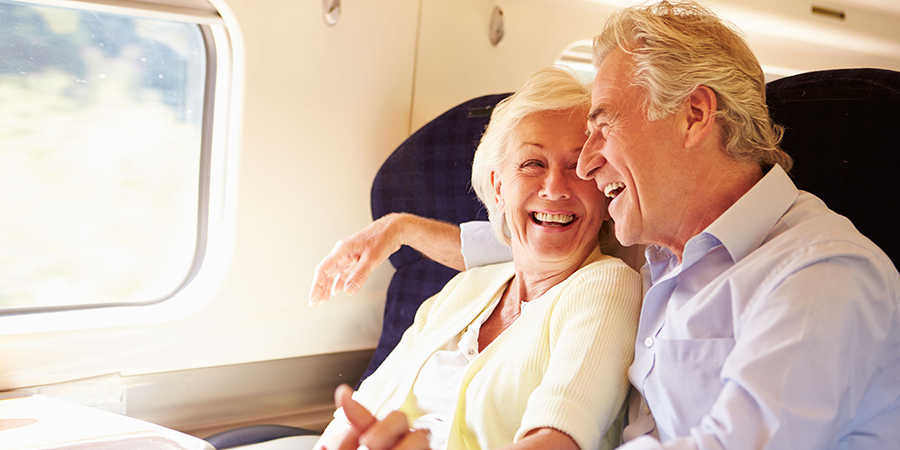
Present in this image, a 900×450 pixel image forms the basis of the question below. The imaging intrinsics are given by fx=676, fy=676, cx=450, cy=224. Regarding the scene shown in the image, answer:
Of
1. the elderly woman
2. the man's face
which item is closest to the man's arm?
the elderly woman

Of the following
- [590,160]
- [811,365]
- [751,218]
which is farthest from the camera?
[590,160]

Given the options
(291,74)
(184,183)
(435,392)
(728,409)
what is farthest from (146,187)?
(728,409)

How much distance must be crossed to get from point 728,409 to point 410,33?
1.64 m

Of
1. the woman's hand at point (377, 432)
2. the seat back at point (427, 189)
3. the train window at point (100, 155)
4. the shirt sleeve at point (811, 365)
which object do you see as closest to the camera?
the shirt sleeve at point (811, 365)

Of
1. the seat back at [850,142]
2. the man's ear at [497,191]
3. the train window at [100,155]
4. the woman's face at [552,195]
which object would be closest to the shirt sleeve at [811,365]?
the seat back at [850,142]

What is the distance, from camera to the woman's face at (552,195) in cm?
146

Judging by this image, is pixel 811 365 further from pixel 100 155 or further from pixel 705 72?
pixel 100 155

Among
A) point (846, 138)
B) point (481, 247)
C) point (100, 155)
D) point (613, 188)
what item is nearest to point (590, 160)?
point (613, 188)

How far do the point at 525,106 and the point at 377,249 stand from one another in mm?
564

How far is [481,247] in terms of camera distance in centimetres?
181

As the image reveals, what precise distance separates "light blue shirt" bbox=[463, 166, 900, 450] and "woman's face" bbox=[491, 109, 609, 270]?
342mm

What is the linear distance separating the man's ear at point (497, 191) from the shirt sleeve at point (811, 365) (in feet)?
2.58

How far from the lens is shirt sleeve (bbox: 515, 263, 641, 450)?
3.54 ft

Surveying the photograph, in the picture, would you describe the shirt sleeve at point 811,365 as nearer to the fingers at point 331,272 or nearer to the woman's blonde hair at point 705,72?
the woman's blonde hair at point 705,72
